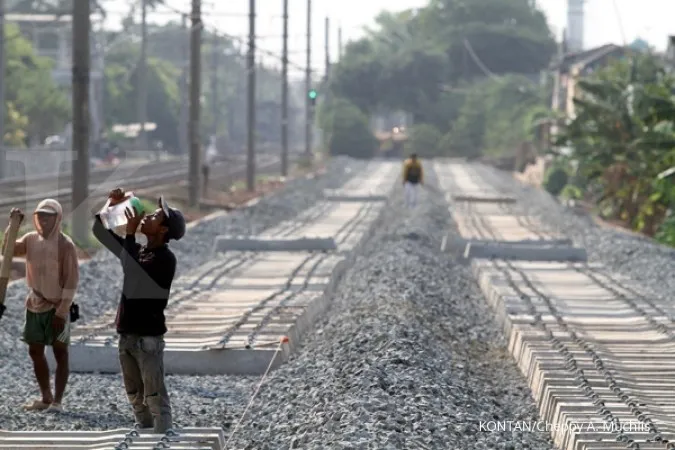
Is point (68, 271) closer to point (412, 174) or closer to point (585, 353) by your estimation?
point (585, 353)

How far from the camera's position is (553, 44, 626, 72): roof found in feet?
247

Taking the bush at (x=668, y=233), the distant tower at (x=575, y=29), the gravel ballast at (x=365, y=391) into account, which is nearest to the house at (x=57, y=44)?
the distant tower at (x=575, y=29)

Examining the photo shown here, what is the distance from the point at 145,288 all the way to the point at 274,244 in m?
15.3

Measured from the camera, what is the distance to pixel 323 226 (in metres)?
30.6

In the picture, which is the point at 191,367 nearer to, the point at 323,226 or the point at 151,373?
the point at 151,373

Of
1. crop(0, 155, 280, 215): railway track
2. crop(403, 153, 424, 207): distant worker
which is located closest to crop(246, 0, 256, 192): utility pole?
crop(0, 155, 280, 215): railway track

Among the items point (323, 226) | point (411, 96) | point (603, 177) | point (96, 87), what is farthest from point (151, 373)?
point (411, 96)

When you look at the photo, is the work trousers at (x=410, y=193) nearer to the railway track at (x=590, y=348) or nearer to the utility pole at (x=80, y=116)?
the railway track at (x=590, y=348)

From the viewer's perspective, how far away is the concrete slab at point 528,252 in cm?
2328

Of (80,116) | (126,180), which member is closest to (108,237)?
(80,116)

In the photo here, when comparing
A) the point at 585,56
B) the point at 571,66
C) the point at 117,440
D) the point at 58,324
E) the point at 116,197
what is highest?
the point at 585,56

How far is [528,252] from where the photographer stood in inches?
925

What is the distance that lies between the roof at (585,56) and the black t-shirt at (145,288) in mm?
66800

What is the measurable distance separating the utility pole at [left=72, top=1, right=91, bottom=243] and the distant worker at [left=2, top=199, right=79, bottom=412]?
37.2ft
